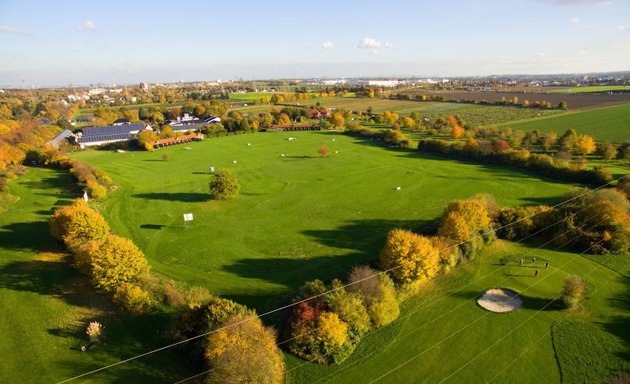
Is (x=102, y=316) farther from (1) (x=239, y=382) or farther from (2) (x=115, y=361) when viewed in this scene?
(1) (x=239, y=382)

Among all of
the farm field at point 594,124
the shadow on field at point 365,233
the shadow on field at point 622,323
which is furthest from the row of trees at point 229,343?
the farm field at point 594,124

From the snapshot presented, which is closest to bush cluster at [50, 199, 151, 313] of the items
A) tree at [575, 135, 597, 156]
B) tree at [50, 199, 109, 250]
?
tree at [50, 199, 109, 250]

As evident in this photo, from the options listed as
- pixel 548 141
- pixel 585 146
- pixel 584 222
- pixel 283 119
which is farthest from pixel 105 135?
pixel 585 146

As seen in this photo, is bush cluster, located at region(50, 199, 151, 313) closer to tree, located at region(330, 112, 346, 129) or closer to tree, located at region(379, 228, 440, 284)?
tree, located at region(379, 228, 440, 284)

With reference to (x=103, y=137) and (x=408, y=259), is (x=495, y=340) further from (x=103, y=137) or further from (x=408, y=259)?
(x=103, y=137)

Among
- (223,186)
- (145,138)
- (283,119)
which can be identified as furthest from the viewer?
(283,119)

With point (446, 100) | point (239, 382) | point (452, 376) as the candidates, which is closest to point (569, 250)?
point (452, 376)

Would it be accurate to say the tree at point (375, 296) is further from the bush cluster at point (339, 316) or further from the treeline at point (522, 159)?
the treeline at point (522, 159)
